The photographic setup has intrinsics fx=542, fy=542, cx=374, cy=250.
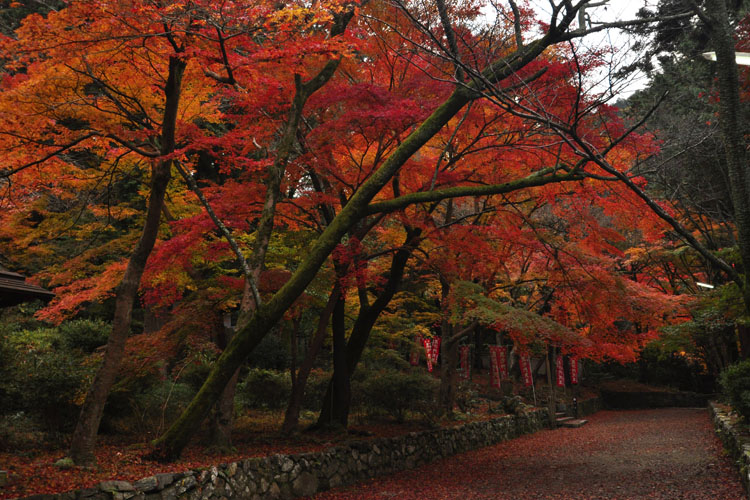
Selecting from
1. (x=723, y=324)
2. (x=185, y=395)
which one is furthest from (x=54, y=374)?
A: (x=723, y=324)

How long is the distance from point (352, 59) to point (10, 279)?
23.5ft

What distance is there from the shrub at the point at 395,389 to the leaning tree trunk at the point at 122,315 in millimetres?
6820

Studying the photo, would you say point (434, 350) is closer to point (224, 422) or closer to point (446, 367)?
point (446, 367)

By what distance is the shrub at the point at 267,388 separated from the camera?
43.2 feet

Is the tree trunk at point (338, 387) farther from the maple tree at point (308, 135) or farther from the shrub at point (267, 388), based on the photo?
the shrub at point (267, 388)

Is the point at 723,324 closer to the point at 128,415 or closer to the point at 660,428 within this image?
the point at 660,428

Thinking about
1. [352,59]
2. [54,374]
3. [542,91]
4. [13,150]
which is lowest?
[54,374]

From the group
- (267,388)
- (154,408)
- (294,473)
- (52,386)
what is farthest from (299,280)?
(267,388)

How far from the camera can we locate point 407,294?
66.9ft

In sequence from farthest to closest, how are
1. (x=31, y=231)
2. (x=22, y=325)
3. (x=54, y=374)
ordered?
(x=22, y=325) → (x=31, y=231) → (x=54, y=374)

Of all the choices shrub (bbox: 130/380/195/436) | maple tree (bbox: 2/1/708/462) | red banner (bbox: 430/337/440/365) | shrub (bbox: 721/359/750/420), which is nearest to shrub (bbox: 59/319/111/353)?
maple tree (bbox: 2/1/708/462)

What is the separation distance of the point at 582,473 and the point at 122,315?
8.48 m

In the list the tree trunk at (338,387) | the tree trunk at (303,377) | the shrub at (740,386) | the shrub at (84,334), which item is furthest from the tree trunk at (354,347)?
the shrub at (740,386)

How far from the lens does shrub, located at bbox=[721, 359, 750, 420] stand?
9289 mm
